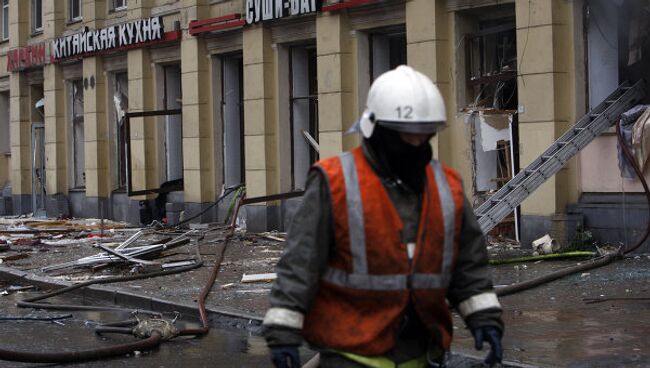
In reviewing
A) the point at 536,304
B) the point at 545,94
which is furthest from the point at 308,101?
the point at 536,304

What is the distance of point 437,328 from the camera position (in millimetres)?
4215

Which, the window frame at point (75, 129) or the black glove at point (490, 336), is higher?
the window frame at point (75, 129)

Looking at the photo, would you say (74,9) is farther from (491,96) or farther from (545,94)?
(545,94)

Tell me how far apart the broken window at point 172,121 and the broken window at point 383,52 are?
7.15 meters

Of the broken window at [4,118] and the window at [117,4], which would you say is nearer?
the window at [117,4]

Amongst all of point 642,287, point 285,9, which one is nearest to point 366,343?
point 642,287

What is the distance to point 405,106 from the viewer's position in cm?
409

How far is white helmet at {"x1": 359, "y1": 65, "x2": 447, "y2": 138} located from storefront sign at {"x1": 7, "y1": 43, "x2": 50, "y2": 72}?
26.6 meters

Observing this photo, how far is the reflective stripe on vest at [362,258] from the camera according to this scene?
408cm

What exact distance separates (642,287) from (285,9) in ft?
34.2

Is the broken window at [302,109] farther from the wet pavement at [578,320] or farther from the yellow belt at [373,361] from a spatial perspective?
the yellow belt at [373,361]

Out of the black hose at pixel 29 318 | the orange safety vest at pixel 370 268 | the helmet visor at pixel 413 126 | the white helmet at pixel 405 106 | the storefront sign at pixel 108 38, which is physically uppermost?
the storefront sign at pixel 108 38

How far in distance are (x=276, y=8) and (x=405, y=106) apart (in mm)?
16730

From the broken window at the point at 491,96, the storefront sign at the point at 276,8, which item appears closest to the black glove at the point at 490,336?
the broken window at the point at 491,96
